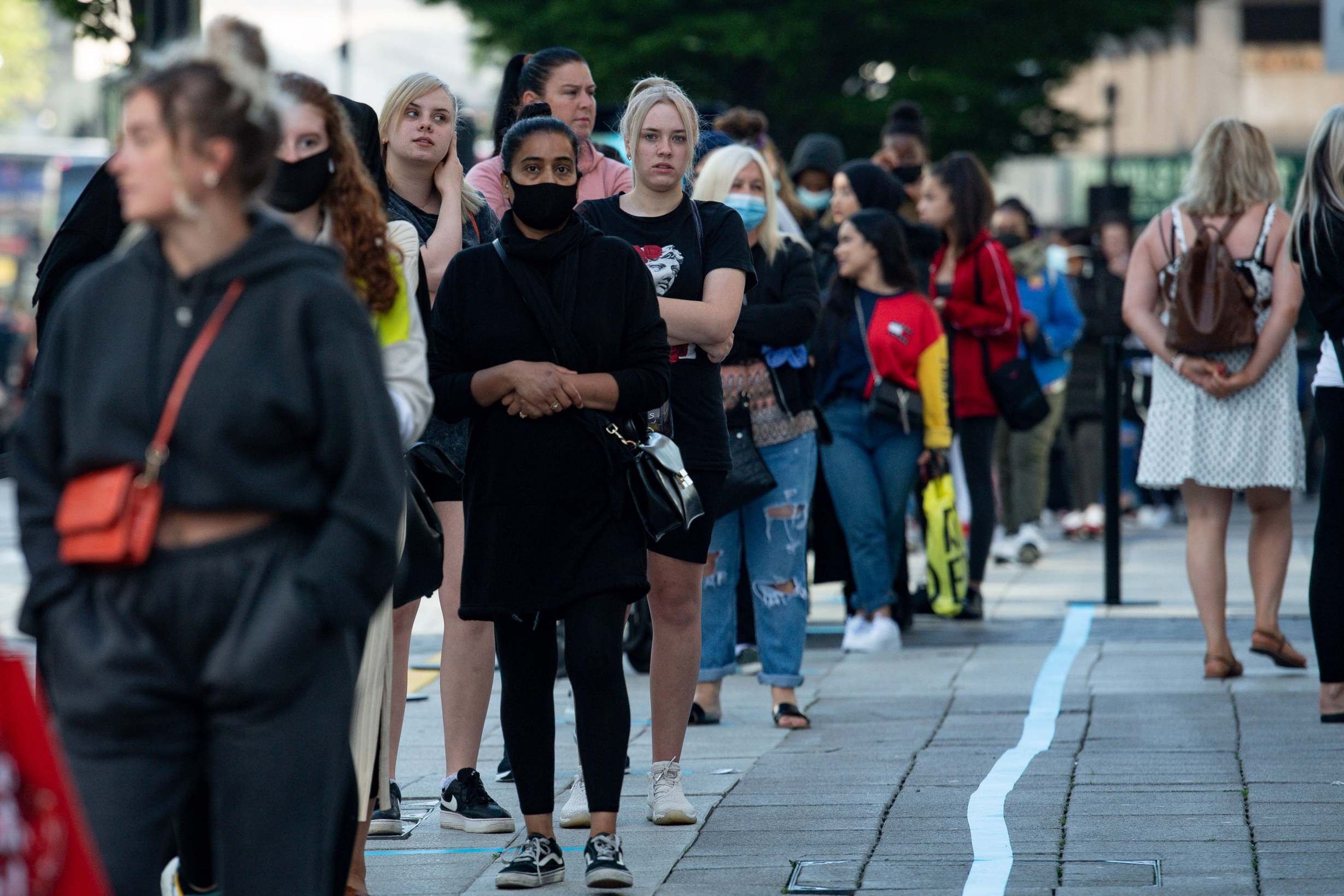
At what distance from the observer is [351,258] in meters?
4.30

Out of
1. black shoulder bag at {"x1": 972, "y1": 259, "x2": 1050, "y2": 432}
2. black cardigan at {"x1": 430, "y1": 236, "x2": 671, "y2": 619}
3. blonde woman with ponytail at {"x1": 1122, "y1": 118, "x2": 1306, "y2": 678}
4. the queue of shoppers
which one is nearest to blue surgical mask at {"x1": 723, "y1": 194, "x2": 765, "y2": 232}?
the queue of shoppers

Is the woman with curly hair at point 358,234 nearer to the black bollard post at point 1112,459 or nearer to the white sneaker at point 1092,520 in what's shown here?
the black bollard post at point 1112,459

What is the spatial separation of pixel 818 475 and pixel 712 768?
9.99ft

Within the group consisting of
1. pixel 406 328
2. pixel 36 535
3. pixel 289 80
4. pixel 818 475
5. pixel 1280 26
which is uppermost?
pixel 1280 26

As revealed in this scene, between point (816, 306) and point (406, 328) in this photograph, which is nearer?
point (406, 328)

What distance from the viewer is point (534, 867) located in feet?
16.4

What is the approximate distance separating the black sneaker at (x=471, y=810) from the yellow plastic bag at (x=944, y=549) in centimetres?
427

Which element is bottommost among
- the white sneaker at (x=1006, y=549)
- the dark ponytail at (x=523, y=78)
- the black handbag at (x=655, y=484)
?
the white sneaker at (x=1006, y=549)

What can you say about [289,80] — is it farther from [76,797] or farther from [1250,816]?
[1250,816]

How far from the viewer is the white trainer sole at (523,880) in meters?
4.98

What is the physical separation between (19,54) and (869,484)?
167 ft

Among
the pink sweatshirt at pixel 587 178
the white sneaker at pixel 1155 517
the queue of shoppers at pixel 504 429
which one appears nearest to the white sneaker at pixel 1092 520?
the white sneaker at pixel 1155 517

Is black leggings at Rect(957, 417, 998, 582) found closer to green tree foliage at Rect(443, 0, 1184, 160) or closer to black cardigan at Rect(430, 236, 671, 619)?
black cardigan at Rect(430, 236, 671, 619)

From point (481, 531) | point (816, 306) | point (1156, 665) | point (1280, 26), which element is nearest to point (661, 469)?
point (481, 531)
